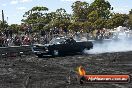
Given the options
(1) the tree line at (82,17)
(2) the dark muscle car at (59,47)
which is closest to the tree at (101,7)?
(1) the tree line at (82,17)

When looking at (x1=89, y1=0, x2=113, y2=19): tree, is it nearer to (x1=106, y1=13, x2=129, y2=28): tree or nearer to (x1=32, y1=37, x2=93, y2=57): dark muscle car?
(x1=106, y1=13, x2=129, y2=28): tree

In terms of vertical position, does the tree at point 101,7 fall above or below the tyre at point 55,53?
above

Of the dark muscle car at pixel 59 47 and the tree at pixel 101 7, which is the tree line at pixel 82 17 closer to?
the tree at pixel 101 7

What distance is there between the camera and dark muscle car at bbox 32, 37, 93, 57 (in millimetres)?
23391

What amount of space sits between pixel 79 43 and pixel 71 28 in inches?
1640

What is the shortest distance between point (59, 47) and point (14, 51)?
414 centimetres

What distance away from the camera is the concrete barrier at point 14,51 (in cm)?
2545

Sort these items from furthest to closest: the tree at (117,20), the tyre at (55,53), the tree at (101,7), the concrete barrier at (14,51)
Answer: the tree at (101,7) → the tree at (117,20) → the concrete barrier at (14,51) → the tyre at (55,53)

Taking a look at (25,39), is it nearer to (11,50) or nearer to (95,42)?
(11,50)


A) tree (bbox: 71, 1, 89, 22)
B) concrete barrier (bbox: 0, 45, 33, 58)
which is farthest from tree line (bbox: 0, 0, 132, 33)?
concrete barrier (bbox: 0, 45, 33, 58)

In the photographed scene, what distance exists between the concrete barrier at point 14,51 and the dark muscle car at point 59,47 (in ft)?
9.76

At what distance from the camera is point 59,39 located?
24.9 m

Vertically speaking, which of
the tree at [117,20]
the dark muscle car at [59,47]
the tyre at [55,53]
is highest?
the tree at [117,20]

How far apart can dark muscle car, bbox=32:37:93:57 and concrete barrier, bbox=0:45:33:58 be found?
9.76 ft
